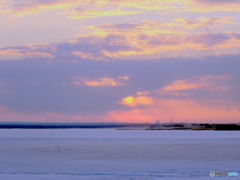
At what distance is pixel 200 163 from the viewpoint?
891 inches

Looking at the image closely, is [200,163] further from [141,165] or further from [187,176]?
[187,176]

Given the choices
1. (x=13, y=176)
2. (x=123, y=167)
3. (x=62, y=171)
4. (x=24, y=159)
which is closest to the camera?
(x=13, y=176)

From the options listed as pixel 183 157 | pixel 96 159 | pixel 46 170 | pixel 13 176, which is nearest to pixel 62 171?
pixel 46 170

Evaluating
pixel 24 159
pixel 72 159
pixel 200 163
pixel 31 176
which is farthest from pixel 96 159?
pixel 31 176

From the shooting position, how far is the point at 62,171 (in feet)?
63.2

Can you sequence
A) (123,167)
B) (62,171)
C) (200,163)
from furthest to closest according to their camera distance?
(200,163) < (123,167) < (62,171)

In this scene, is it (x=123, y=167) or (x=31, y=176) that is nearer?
(x=31, y=176)

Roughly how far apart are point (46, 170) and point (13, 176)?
2230 mm

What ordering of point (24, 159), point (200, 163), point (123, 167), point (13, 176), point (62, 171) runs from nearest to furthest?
1. point (13, 176)
2. point (62, 171)
3. point (123, 167)
4. point (200, 163)
5. point (24, 159)

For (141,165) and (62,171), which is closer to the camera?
(62,171)

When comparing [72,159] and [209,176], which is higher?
[72,159]

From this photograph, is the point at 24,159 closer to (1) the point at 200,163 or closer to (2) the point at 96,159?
(2) the point at 96,159

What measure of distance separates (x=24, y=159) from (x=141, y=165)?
660 centimetres

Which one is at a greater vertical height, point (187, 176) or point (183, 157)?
point (183, 157)
